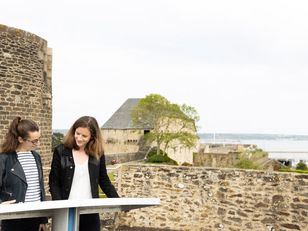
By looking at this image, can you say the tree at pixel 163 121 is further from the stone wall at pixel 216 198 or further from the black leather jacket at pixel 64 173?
the black leather jacket at pixel 64 173

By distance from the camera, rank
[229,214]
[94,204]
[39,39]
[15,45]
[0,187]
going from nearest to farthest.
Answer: [94,204]
[0,187]
[229,214]
[15,45]
[39,39]

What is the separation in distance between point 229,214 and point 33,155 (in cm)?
608

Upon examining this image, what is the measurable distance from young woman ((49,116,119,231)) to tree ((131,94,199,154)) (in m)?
38.6

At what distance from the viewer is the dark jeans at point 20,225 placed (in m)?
3.79

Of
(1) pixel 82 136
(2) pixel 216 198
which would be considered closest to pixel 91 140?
(1) pixel 82 136

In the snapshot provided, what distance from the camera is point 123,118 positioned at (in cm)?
4753

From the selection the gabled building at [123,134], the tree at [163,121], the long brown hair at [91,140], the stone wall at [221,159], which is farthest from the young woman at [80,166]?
the gabled building at [123,134]

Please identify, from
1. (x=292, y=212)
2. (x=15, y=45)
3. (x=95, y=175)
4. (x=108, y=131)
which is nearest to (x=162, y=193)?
(x=292, y=212)

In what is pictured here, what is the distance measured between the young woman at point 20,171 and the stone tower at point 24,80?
6756mm

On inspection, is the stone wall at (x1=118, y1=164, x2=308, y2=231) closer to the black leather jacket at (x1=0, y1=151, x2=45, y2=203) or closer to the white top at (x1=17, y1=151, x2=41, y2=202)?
the white top at (x1=17, y1=151, x2=41, y2=202)

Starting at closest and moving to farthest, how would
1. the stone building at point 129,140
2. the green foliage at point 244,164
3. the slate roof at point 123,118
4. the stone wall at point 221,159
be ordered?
the green foliage at point 244,164 → the stone wall at point 221,159 → the stone building at point 129,140 → the slate roof at point 123,118

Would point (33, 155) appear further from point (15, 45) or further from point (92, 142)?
point (15, 45)

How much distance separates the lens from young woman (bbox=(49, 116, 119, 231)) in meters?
3.85

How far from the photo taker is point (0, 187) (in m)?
3.73
